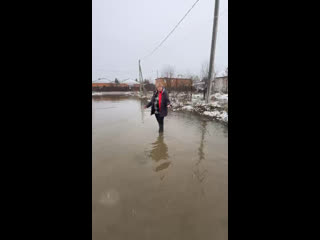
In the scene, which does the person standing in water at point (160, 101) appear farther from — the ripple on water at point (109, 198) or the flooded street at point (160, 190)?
the ripple on water at point (109, 198)

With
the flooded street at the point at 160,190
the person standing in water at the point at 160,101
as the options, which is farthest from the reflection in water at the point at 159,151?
the person standing in water at the point at 160,101

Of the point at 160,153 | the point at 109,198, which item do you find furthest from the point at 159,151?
the point at 109,198

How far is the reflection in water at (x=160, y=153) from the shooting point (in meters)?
2.93

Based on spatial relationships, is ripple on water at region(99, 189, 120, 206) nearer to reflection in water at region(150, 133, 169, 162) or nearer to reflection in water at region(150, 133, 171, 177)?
reflection in water at region(150, 133, 171, 177)

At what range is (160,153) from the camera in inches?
139

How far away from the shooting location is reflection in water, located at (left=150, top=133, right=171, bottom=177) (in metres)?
2.93

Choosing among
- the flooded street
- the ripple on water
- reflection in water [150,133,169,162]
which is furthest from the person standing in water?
the ripple on water
